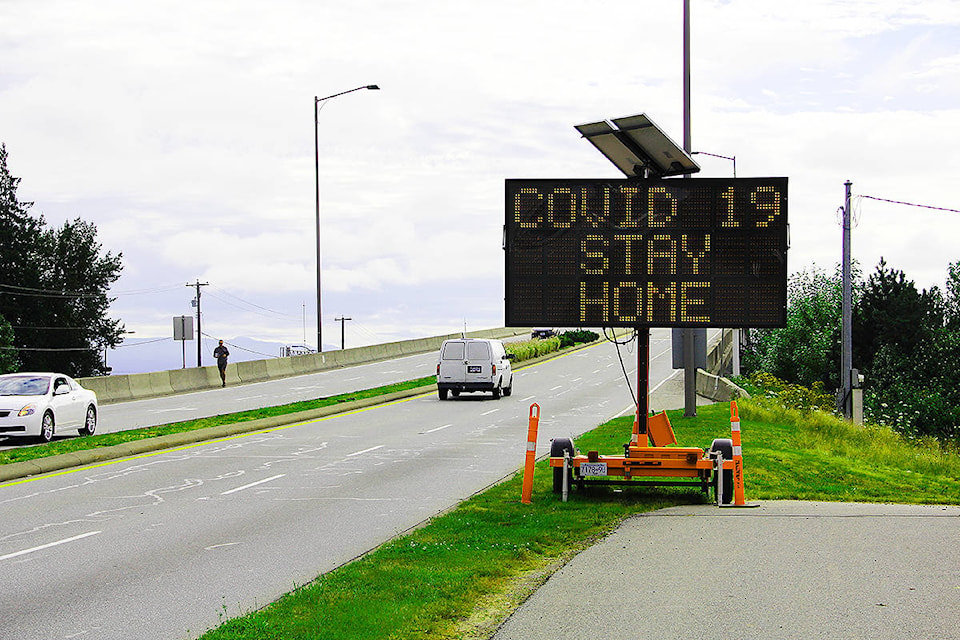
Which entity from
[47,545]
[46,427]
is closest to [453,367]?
[46,427]

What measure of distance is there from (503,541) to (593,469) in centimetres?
256

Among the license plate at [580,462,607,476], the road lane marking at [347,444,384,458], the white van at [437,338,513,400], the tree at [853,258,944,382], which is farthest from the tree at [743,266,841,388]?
the license plate at [580,462,607,476]

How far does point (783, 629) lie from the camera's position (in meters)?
7.01

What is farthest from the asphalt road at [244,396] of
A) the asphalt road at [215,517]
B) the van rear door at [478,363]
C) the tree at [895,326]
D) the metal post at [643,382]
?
the tree at [895,326]

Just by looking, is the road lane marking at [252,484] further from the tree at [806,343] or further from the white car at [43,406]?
the tree at [806,343]

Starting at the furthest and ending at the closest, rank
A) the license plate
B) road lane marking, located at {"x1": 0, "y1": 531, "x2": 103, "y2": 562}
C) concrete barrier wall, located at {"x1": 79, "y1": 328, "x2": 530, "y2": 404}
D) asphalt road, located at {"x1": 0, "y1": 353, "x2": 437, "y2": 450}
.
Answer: concrete barrier wall, located at {"x1": 79, "y1": 328, "x2": 530, "y2": 404} → asphalt road, located at {"x1": 0, "y1": 353, "x2": 437, "y2": 450} → the license plate → road lane marking, located at {"x1": 0, "y1": 531, "x2": 103, "y2": 562}

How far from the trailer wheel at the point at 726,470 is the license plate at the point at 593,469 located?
1.28 m

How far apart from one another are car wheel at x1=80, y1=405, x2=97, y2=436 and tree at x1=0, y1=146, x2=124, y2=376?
200ft

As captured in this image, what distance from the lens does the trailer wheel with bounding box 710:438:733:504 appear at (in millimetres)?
12656

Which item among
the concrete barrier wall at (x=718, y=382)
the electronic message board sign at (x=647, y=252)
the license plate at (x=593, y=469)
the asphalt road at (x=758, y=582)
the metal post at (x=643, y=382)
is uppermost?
the electronic message board sign at (x=647, y=252)

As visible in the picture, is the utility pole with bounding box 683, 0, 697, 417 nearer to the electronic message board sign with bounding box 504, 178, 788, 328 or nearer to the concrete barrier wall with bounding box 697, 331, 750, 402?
the concrete barrier wall with bounding box 697, 331, 750, 402

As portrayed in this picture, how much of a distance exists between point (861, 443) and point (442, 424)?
32.0 feet

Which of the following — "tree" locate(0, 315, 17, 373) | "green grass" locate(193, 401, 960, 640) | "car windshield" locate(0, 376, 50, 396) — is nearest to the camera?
"green grass" locate(193, 401, 960, 640)

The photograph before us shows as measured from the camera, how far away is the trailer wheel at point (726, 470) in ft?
41.5
